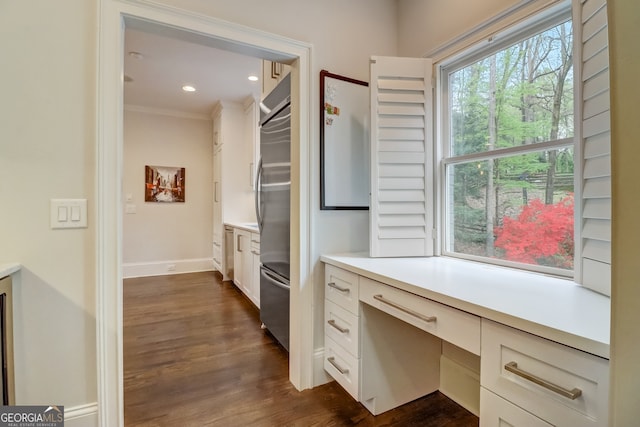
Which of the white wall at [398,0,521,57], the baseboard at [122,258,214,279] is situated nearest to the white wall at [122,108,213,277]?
the baseboard at [122,258,214,279]

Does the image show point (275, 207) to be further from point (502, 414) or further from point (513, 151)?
point (502, 414)

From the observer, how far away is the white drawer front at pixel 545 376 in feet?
2.37

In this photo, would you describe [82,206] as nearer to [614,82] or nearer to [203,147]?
[614,82]

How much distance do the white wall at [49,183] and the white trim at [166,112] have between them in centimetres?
397

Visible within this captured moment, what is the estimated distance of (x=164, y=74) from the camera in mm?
3594

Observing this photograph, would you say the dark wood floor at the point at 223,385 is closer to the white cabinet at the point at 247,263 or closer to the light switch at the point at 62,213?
the white cabinet at the point at 247,263

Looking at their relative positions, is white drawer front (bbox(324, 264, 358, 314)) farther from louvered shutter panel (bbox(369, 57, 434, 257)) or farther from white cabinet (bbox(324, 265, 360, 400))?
louvered shutter panel (bbox(369, 57, 434, 257))

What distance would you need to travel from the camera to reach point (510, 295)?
3.51ft

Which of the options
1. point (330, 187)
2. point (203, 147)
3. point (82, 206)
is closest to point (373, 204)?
point (330, 187)

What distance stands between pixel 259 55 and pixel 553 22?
1497mm

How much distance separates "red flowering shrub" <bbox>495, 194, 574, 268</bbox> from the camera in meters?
1.36

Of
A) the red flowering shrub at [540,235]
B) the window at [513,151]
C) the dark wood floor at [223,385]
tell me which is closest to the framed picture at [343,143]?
the window at [513,151]

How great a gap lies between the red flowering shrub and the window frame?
46 millimetres

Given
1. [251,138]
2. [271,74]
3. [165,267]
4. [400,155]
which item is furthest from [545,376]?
[165,267]
